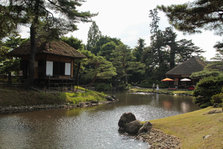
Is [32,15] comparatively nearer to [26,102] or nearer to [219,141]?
[26,102]

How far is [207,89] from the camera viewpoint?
12.1 meters

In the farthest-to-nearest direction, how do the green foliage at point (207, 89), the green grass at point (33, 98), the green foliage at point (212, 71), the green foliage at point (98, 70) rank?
the green foliage at point (98, 70) < the green foliage at point (212, 71) < the green grass at point (33, 98) < the green foliage at point (207, 89)

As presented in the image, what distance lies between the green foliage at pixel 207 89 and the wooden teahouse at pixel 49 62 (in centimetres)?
1197

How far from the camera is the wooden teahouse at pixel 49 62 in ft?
56.1

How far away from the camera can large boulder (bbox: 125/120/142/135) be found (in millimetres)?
8125

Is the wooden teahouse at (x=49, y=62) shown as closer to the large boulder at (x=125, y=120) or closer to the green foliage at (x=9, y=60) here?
the green foliage at (x=9, y=60)

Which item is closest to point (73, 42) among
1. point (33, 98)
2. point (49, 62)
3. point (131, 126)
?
point (49, 62)

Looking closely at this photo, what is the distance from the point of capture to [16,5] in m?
12.1

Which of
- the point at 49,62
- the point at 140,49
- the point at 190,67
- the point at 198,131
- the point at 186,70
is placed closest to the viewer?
the point at 198,131

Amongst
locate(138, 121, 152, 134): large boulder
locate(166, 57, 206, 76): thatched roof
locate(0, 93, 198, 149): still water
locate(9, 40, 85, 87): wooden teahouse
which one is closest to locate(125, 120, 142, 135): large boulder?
locate(138, 121, 152, 134): large boulder

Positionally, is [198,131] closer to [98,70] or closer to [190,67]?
[98,70]

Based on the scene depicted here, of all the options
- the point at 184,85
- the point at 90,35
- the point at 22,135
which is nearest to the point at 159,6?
the point at 22,135

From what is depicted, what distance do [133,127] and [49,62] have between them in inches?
483

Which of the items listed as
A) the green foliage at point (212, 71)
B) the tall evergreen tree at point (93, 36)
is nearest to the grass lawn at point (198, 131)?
the green foliage at point (212, 71)
